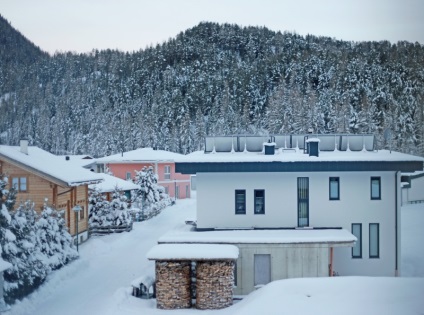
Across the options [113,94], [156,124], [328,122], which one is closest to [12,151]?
[328,122]

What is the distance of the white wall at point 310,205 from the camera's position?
798 inches

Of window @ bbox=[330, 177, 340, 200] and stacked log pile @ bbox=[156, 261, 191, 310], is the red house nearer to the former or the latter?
window @ bbox=[330, 177, 340, 200]

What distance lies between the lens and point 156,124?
9881 centimetres

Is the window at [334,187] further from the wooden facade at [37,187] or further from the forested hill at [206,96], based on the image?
the forested hill at [206,96]

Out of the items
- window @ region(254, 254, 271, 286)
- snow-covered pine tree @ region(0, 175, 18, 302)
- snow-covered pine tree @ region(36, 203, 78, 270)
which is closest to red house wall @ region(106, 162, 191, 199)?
snow-covered pine tree @ region(36, 203, 78, 270)

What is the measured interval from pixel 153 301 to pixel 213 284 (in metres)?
2.43

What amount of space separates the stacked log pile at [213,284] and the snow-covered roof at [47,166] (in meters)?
11.1

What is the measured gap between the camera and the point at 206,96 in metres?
119

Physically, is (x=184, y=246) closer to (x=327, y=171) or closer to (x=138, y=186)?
(x=327, y=171)

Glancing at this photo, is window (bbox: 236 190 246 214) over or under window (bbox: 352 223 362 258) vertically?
over

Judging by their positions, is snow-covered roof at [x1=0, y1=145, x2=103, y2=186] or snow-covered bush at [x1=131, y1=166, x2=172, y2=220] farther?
snow-covered bush at [x1=131, y1=166, x2=172, y2=220]

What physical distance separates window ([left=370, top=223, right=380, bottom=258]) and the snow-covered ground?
3.12 meters

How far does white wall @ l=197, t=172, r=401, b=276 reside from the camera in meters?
20.3

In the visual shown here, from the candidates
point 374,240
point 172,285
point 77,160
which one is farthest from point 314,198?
point 77,160
